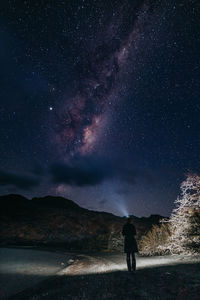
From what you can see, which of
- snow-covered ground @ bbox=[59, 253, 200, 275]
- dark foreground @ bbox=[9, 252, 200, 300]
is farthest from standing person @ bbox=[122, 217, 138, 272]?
dark foreground @ bbox=[9, 252, 200, 300]

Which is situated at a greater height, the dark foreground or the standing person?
the standing person

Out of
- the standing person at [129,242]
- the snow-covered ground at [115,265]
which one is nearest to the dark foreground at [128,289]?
the standing person at [129,242]

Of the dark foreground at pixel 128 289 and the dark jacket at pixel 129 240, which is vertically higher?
the dark jacket at pixel 129 240

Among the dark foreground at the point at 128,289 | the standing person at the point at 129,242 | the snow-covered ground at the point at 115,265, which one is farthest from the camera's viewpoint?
the snow-covered ground at the point at 115,265

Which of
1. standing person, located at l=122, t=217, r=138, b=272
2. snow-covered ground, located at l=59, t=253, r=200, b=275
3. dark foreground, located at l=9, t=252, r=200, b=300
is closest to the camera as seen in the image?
dark foreground, located at l=9, t=252, r=200, b=300

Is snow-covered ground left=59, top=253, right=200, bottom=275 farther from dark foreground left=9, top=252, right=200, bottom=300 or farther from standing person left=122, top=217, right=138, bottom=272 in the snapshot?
dark foreground left=9, top=252, right=200, bottom=300

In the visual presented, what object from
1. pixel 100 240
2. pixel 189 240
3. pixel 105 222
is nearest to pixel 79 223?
pixel 105 222

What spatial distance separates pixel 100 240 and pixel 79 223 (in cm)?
1161

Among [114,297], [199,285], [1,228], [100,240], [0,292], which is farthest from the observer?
[1,228]

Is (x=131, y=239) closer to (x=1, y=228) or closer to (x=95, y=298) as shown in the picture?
(x=95, y=298)

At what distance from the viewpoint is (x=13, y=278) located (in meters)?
7.29

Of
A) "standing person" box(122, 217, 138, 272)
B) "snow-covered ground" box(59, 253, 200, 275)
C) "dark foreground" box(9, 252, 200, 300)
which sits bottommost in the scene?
"dark foreground" box(9, 252, 200, 300)

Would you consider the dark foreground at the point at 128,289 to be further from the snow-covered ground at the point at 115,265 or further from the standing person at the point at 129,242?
the snow-covered ground at the point at 115,265

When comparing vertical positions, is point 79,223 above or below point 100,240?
above
